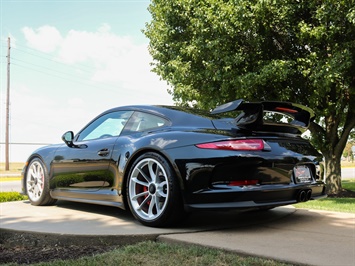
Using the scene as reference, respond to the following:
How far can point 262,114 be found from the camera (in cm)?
390

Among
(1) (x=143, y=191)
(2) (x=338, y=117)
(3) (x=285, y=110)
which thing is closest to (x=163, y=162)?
(1) (x=143, y=191)

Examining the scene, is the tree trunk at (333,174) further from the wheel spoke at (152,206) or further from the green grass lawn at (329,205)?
the wheel spoke at (152,206)

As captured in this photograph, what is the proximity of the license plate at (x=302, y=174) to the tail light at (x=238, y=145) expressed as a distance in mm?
546

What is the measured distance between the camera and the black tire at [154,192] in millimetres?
3811

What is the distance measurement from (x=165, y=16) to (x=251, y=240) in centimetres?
1033

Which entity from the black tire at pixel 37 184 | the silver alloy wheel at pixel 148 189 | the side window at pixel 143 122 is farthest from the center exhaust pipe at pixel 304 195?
the black tire at pixel 37 184

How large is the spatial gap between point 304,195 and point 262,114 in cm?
99

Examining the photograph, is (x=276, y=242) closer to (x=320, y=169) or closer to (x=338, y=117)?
(x=320, y=169)

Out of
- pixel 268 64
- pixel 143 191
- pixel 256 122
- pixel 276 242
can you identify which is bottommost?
pixel 276 242

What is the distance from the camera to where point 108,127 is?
508cm

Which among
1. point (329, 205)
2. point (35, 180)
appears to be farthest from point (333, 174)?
point (35, 180)

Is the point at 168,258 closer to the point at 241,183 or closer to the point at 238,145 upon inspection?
the point at 241,183

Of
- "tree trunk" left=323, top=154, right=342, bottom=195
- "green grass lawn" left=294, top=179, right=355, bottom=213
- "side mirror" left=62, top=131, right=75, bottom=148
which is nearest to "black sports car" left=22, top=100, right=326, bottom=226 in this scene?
"side mirror" left=62, top=131, right=75, bottom=148

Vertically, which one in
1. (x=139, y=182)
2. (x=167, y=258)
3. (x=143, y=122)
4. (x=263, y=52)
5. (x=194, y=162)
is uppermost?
(x=263, y=52)
